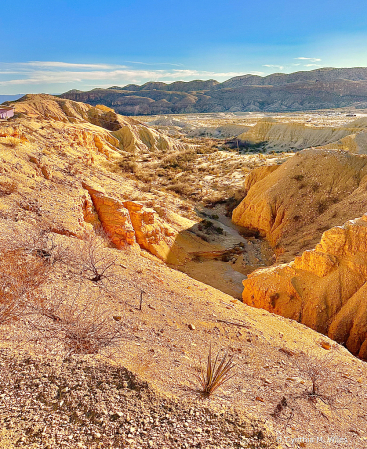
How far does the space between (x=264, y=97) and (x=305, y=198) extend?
14833 centimetres

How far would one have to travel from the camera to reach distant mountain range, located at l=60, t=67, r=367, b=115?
13212 cm

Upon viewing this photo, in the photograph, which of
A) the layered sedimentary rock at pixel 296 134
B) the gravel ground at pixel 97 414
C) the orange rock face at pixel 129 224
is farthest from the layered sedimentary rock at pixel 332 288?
the layered sedimentary rock at pixel 296 134

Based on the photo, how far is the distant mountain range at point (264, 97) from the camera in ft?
433

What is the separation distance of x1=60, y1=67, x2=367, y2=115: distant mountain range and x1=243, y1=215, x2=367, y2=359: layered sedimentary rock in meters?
135

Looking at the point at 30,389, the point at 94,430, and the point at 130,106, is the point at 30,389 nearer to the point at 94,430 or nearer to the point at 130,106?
the point at 94,430

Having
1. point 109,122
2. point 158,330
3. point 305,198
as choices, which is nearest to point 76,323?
point 158,330

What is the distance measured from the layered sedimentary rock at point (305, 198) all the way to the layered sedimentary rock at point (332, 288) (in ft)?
12.4

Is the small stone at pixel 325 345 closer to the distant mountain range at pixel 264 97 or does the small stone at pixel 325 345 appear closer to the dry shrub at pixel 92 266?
the dry shrub at pixel 92 266

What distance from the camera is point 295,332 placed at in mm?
7605

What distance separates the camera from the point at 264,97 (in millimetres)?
145875

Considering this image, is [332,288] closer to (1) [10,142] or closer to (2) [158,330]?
(2) [158,330]

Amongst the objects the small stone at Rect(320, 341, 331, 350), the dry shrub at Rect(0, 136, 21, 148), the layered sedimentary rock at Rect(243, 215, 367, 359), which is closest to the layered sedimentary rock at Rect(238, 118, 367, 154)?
the layered sedimentary rock at Rect(243, 215, 367, 359)

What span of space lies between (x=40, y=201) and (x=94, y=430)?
8412mm

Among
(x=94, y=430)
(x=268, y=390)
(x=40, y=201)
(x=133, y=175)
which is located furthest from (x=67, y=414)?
(x=133, y=175)
